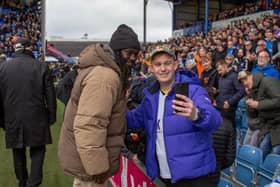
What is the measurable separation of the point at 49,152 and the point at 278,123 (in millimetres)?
4177

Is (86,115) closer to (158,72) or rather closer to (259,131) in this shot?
(158,72)

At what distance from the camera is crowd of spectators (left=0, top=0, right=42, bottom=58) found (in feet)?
110

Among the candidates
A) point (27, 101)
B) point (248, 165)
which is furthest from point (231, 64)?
point (27, 101)

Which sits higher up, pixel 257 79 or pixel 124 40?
pixel 124 40

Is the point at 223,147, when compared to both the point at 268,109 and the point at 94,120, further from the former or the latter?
the point at 268,109

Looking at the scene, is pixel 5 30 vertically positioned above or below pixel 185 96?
above

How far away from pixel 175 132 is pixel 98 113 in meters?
0.47

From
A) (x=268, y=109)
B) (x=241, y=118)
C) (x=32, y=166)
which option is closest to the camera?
(x=32, y=166)

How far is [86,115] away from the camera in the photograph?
7.98 ft

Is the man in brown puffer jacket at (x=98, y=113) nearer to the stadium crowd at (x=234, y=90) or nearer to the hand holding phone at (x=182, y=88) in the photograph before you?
the stadium crowd at (x=234, y=90)

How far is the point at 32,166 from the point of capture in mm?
4621

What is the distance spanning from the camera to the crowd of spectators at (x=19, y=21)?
110 ft

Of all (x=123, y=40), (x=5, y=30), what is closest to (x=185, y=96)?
(x=123, y=40)

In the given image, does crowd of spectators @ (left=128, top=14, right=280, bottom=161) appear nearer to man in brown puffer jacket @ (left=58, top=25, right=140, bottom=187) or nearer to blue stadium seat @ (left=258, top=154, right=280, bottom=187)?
man in brown puffer jacket @ (left=58, top=25, right=140, bottom=187)
